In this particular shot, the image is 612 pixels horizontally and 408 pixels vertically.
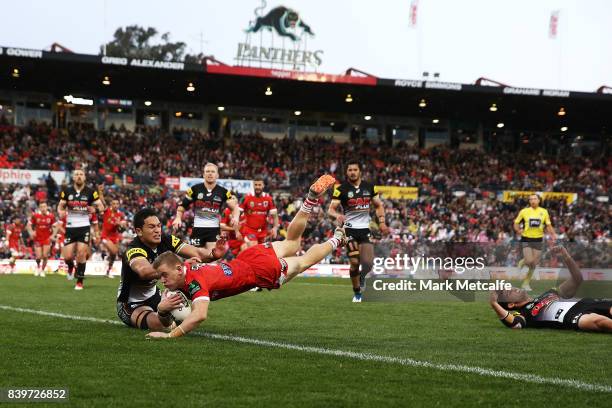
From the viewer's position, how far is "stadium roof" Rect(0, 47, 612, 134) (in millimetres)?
44906

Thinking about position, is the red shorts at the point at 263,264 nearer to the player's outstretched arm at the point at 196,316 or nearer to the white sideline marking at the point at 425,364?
the white sideline marking at the point at 425,364

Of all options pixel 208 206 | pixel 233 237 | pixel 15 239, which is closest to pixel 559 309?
pixel 208 206

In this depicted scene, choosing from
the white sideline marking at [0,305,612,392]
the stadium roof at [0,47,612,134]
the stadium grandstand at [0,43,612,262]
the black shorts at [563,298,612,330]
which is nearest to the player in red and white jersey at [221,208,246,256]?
the white sideline marking at [0,305,612,392]

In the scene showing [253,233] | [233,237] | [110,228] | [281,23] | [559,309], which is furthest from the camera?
[281,23]

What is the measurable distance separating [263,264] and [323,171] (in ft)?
139

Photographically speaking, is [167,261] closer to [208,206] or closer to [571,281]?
[571,281]

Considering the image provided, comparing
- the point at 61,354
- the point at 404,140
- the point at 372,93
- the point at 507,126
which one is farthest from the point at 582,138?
the point at 61,354

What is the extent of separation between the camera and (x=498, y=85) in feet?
165

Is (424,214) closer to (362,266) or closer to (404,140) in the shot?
(404,140)

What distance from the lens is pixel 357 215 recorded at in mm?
16562

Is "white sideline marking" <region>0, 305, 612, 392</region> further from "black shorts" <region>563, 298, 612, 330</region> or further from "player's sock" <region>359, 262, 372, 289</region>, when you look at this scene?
"player's sock" <region>359, 262, 372, 289</region>

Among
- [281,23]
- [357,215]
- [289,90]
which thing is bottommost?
[357,215]

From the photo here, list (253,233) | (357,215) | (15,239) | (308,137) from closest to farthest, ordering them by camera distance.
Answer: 1. (357,215)
2. (253,233)
3. (15,239)
4. (308,137)

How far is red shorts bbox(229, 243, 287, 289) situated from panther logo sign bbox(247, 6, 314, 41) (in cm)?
4475
